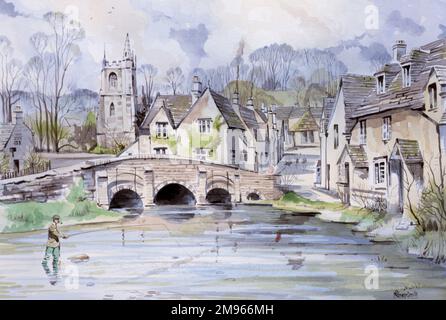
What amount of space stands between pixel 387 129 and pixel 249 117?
851 mm

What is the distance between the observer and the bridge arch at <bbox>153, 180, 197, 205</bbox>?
359cm

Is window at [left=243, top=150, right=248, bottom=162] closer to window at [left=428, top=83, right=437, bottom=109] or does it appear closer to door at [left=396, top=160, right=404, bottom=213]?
door at [left=396, top=160, right=404, bottom=213]

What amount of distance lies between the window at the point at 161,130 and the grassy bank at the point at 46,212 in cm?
60

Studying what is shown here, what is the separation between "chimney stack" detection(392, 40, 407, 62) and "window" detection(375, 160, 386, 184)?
2.09 feet

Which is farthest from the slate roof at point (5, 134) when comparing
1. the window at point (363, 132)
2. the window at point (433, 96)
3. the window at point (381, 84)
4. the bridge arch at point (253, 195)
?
the window at point (433, 96)

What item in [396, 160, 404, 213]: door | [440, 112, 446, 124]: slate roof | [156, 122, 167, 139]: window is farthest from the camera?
[156, 122, 167, 139]: window

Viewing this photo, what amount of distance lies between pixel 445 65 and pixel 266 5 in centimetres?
112

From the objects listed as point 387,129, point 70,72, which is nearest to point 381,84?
point 387,129

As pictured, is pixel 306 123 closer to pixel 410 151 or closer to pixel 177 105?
pixel 410 151

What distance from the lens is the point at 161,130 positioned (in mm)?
3576

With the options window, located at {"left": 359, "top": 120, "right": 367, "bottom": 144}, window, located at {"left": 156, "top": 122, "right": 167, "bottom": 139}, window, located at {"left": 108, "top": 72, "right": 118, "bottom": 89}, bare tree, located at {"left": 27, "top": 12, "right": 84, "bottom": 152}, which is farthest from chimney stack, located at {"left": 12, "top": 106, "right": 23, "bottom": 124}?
window, located at {"left": 359, "top": 120, "right": 367, "bottom": 144}

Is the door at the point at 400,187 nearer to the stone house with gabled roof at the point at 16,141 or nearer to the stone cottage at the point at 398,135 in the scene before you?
the stone cottage at the point at 398,135

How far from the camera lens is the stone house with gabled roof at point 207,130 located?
Answer: 3.58m

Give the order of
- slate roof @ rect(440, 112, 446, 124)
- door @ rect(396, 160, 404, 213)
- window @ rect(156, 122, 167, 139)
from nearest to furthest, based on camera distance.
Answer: slate roof @ rect(440, 112, 446, 124) → door @ rect(396, 160, 404, 213) → window @ rect(156, 122, 167, 139)
